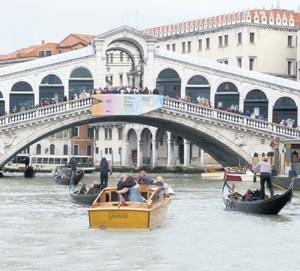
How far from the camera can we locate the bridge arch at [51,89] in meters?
39.3

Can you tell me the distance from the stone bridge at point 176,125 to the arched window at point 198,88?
151 cm

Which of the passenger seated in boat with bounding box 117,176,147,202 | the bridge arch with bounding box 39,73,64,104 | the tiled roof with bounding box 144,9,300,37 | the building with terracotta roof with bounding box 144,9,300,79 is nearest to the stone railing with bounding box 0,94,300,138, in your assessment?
the bridge arch with bounding box 39,73,64,104

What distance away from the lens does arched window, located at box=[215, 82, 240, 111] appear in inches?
1585

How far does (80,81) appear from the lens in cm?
3956

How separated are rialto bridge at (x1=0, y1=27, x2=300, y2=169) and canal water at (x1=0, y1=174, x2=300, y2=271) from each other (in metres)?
13.6

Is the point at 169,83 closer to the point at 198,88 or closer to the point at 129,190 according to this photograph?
the point at 198,88

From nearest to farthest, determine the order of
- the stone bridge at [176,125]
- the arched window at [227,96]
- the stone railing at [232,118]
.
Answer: the stone bridge at [176,125] → the stone railing at [232,118] → the arched window at [227,96]

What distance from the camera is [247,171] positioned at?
36031 millimetres

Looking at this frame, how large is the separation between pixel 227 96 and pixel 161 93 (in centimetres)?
238

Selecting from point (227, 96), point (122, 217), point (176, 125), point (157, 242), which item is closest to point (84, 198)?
point (122, 217)

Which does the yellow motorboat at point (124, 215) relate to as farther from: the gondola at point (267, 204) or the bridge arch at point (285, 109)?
the bridge arch at point (285, 109)

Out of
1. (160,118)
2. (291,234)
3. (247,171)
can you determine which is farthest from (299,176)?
(291,234)

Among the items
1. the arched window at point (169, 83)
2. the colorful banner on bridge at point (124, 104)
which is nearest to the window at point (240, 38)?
the arched window at point (169, 83)

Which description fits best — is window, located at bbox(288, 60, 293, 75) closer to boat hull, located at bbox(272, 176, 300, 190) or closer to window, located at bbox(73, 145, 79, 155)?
window, located at bbox(73, 145, 79, 155)
